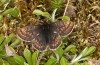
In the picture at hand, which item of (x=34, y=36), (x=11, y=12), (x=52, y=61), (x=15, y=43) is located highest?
(x=11, y=12)

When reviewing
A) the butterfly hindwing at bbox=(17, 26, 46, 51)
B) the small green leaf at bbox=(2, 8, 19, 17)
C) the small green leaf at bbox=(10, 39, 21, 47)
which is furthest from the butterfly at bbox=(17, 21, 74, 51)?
the small green leaf at bbox=(2, 8, 19, 17)

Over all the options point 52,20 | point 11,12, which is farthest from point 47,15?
point 11,12

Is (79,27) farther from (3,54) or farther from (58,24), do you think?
(3,54)

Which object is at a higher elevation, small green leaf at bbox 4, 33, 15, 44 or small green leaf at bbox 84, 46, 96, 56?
small green leaf at bbox 4, 33, 15, 44

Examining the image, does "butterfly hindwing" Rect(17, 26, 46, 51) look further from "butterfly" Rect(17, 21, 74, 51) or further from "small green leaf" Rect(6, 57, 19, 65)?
"small green leaf" Rect(6, 57, 19, 65)

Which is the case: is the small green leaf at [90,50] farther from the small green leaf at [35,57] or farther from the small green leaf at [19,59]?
the small green leaf at [19,59]

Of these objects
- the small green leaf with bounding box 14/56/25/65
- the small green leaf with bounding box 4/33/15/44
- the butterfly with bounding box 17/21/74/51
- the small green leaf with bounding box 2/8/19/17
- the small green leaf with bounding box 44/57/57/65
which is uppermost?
the small green leaf with bounding box 2/8/19/17

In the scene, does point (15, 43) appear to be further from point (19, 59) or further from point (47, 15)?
point (47, 15)

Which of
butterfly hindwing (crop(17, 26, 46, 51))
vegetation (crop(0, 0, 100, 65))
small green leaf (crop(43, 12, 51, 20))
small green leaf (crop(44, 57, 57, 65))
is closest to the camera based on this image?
butterfly hindwing (crop(17, 26, 46, 51))
